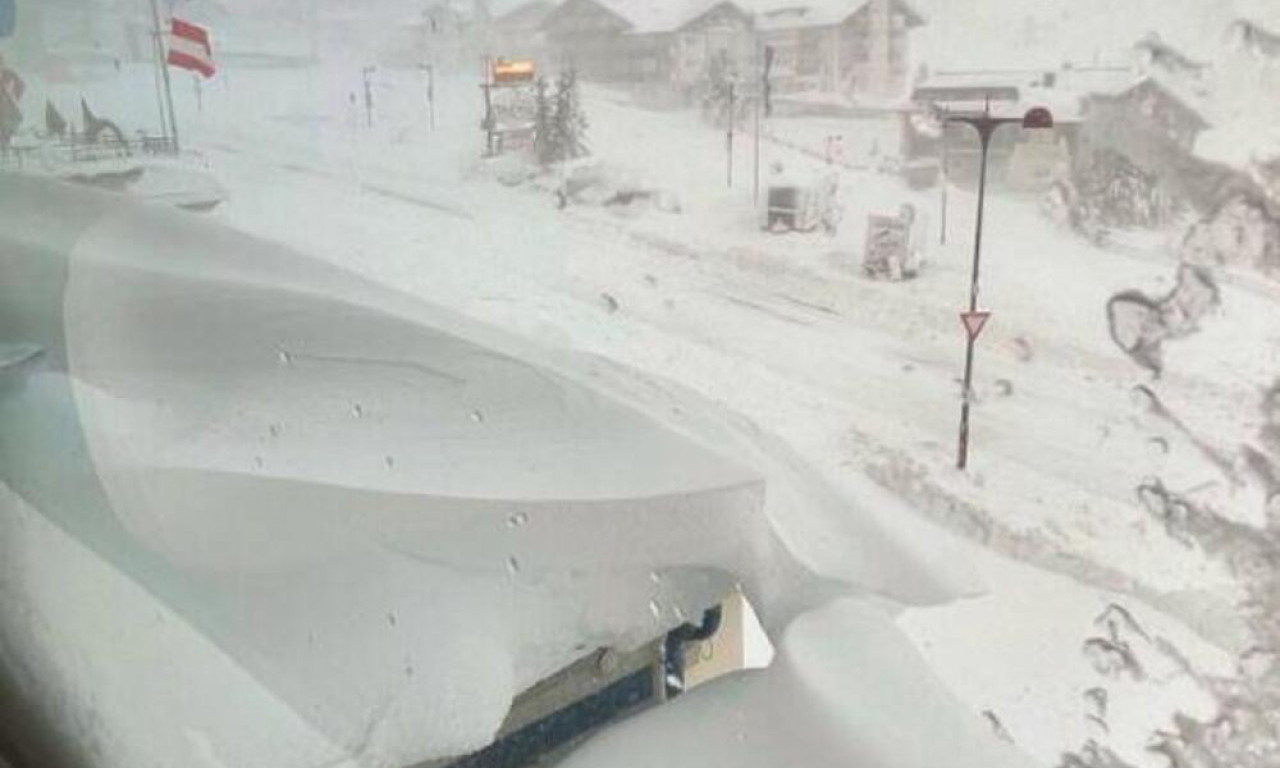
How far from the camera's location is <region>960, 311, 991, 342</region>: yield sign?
94 cm

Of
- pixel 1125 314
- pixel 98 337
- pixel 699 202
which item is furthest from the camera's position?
pixel 98 337

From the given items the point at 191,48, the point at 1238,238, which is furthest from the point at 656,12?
the point at 191,48

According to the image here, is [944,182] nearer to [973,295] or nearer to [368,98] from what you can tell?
[973,295]

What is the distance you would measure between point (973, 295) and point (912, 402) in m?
0.11

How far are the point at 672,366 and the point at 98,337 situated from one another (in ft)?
4.00

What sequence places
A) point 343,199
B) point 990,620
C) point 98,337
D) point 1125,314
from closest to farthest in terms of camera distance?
point 1125,314 → point 990,620 → point 343,199 → point 98,337

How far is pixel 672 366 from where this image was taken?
45.5 inches

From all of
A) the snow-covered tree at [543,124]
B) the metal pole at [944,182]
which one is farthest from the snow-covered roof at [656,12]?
the metal pole at [944,182]

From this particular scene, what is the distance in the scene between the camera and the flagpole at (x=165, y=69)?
1755mm

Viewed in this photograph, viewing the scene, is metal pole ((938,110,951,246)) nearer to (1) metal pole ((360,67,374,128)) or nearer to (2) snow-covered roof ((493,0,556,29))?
(2) snow-covered roof ((493,0,556,29))

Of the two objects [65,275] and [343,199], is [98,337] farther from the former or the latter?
[343,199]

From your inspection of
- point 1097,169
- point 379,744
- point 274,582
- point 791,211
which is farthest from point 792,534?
point 274,582

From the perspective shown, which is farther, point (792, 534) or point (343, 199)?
point (343, 199)

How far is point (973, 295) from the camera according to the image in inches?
37.3
